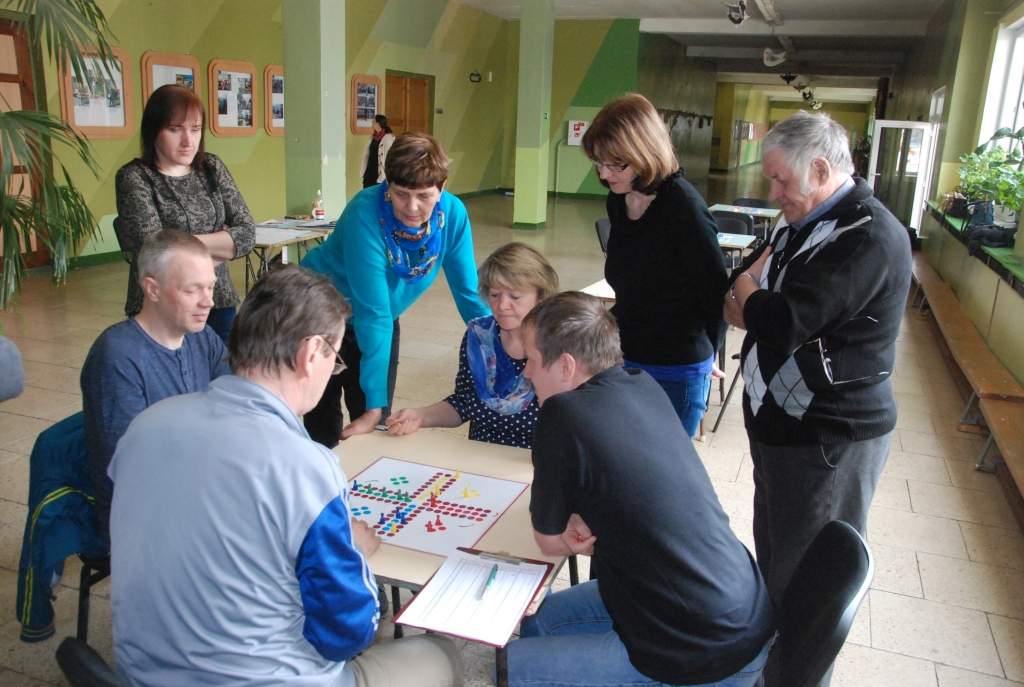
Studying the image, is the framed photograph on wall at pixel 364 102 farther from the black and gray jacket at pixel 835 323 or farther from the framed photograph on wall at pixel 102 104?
the black and gray jacket at pixel 835 323

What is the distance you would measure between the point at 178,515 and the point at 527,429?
128cm

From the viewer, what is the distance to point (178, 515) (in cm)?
113

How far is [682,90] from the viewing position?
1923 cm

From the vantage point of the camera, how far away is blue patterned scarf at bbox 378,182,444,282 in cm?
247

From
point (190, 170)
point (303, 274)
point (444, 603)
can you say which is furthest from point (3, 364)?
point (444, 603)

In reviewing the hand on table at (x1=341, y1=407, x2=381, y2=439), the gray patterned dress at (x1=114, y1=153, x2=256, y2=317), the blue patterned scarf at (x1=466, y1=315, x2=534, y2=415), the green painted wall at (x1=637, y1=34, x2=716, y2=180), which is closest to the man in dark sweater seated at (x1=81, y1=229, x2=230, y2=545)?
the hand on table at (x1=341, y1=407, x2=381, y2=439)

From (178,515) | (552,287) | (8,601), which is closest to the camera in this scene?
(178,515)

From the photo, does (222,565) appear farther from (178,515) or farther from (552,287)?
→ (552,287)

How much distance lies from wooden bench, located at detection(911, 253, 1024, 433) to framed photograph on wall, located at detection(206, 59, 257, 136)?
24.1ft

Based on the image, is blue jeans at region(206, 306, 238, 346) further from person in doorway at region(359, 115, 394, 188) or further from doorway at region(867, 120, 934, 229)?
doorway at region(867, 120, 934, 229)

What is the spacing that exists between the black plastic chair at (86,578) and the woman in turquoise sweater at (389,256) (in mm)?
681

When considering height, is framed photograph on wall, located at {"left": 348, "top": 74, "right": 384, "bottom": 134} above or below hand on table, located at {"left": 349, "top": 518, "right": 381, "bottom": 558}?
above

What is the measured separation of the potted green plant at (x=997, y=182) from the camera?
5.58 metres

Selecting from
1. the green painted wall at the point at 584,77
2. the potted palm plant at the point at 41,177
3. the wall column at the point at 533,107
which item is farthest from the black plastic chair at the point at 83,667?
the green painted wall at the point at 584,77
